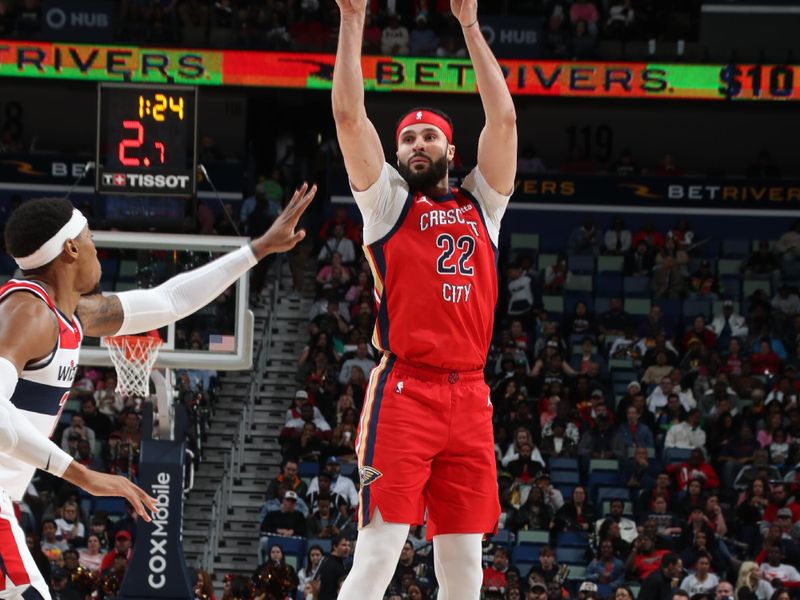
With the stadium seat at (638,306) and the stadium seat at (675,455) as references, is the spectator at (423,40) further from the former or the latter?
the stadium seat at (675,455)

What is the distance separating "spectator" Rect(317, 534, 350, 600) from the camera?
14.0m

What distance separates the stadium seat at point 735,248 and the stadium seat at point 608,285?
2.32 meters

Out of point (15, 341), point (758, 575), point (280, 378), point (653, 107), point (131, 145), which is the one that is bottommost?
point (758, 575)

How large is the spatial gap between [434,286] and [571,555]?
9834 mm

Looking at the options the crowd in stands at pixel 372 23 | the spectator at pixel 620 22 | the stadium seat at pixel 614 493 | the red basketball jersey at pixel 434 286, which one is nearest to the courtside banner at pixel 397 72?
the crowd in stands at pixel 372 23

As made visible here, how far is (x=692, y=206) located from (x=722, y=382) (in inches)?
274

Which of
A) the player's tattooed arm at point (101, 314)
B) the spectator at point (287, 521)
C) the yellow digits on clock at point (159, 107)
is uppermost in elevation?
the yellow digits on clock at point (159, 107)

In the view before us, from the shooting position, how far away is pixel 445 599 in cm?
626

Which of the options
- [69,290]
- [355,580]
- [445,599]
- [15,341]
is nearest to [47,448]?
[15,341]

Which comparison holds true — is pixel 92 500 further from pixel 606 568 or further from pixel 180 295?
pixel 180 295

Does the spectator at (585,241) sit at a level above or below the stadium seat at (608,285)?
above

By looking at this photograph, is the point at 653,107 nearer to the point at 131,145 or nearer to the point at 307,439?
the point at 307,439

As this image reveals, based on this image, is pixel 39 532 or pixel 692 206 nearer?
pixel 39 532

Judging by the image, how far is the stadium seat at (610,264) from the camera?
21953mm
